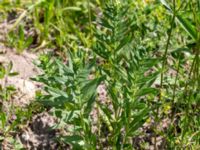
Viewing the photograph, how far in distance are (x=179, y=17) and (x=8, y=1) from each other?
56.3 inches

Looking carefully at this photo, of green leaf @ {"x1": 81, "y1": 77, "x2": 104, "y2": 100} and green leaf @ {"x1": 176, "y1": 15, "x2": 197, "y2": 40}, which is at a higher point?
green leaf @ {"x1": 176, "y1": 15, "x2": 197, "y2": 40}

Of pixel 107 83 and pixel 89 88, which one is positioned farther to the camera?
pixel 107 83

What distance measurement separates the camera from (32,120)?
239 cm

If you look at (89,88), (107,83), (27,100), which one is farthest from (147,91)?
(27,100)

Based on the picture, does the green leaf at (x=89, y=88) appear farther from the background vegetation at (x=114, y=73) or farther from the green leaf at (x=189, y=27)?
the green leaf at (x=189, y=27)

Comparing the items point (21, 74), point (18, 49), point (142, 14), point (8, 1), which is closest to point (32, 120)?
point (21, 74)

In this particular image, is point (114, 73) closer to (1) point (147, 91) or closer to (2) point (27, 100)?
(1) point (147, 91)

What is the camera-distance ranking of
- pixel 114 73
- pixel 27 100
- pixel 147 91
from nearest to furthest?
pixel 147 91, pixel 114 73, pixel 27 100

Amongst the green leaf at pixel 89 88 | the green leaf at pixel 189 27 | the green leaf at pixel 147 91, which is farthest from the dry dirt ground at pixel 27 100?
the green leaf at pixel 189 27

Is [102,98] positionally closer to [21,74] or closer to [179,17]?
[21,74]

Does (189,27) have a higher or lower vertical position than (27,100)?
higher

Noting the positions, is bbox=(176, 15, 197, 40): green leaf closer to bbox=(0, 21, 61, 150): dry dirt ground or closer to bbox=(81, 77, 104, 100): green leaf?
bbox=(81, 77, 104, 100): green leaf

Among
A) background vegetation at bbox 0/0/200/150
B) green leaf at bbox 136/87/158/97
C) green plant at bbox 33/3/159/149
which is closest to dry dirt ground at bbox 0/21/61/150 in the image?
background vegetation at bbox 0/0/200/150

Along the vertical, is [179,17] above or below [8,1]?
below
